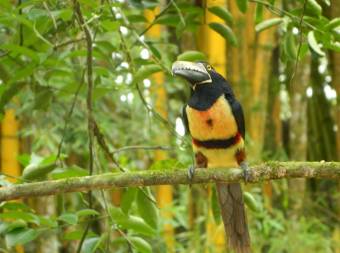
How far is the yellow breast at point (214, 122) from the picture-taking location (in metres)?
2.41

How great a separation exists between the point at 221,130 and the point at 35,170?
69 cm

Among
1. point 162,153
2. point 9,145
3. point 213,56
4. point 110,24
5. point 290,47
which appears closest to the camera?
point 110,24

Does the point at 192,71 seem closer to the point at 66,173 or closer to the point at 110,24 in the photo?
the point at 110,24

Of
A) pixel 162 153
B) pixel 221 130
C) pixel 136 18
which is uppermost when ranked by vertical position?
pixel 136 18

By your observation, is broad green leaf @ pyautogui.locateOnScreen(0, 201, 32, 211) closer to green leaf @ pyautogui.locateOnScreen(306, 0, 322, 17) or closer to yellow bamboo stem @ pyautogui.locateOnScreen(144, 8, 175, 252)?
green leaf @ pyautogui.locateOnScreen(306, 0, 322, 17)

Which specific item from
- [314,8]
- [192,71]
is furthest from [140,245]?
[314,8]

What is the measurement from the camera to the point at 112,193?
436 centimetres

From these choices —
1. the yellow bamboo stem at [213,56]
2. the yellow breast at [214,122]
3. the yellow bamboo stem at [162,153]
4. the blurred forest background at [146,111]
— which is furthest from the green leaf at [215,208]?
the yellow bamboo stem at [162,153]

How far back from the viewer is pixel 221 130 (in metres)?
2.43

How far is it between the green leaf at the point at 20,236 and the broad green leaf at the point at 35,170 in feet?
0.57

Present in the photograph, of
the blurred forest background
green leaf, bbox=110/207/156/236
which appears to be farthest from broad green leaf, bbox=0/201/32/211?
green leaf, bbox=110/207/156/236

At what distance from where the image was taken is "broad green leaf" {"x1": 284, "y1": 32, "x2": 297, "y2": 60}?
2.24m

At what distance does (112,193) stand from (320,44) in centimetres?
228

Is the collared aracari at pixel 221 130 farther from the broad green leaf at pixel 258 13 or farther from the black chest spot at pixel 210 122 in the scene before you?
the broad green leaf at pixel 258 13
